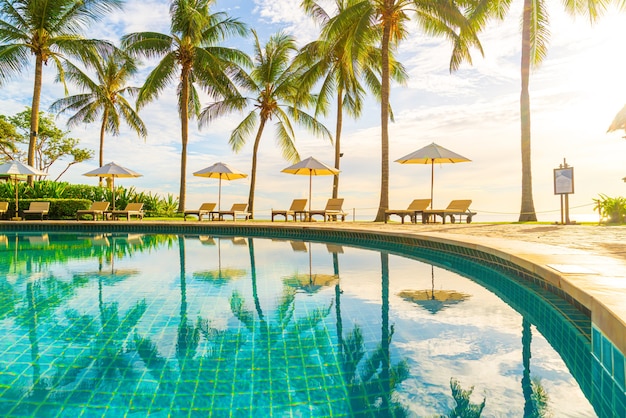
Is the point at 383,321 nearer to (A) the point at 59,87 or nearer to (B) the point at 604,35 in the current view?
(B) the point at 604,35

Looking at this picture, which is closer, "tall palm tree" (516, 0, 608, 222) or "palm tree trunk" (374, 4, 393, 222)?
"tall palm tree" (516, 0, 608, 222)

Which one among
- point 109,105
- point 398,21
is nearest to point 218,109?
point 109,105

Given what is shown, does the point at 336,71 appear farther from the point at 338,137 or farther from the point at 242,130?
the point at 242,130

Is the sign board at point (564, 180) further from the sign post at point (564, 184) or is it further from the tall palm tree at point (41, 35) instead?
the tall palm tree at point (41, 35)

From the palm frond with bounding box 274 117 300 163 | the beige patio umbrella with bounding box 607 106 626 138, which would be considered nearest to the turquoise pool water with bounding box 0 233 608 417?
the beige patio umbrella with bounding box 607 106 626 138

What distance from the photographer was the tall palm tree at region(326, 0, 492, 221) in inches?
556

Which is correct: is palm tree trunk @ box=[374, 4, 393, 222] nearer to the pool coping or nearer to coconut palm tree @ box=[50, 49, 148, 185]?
the pool coping

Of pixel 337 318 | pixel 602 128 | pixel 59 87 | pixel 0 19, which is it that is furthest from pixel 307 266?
pixel 59 87

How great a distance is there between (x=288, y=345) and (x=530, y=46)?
1428cm

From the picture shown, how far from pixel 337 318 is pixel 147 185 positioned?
19110 millimetres

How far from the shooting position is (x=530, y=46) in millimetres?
14078

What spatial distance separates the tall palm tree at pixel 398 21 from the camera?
1412 cm

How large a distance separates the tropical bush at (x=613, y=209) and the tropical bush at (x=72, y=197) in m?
16.1

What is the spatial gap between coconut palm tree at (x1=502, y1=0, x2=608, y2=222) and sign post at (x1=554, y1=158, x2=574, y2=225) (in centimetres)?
115
